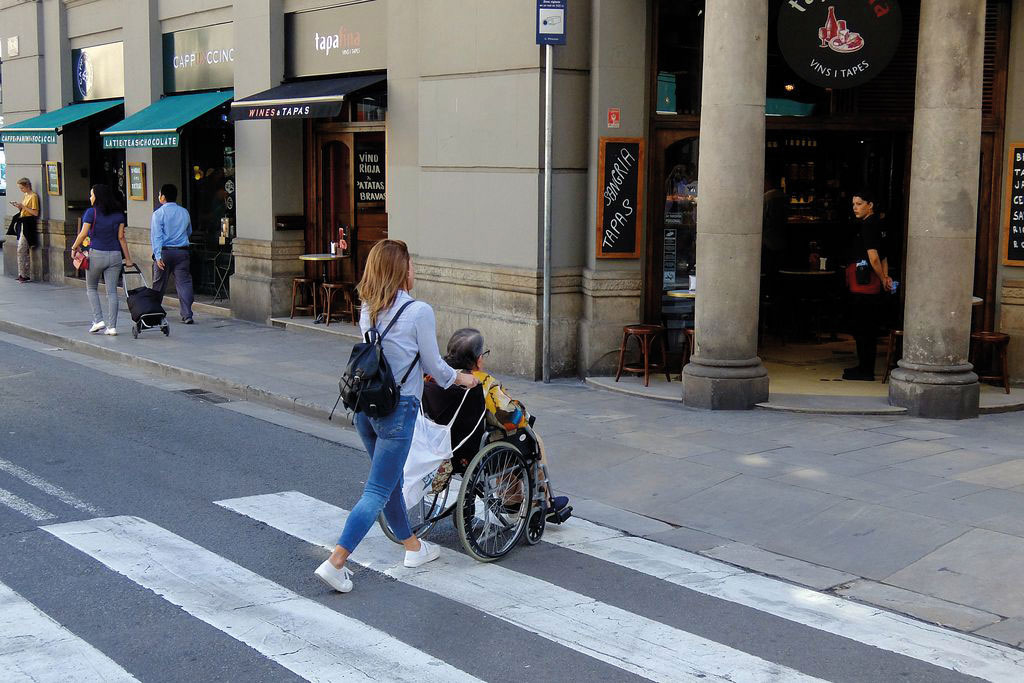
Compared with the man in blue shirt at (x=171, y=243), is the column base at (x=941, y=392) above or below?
below

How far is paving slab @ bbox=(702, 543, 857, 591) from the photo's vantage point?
22.3ft

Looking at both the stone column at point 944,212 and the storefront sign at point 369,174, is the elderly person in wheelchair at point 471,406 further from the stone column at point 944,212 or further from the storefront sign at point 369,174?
the storefront sign at point 369,174

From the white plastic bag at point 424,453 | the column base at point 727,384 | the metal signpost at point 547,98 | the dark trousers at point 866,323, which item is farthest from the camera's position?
the dark trousers at point 866,323

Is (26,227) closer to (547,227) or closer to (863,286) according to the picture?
(547,227)

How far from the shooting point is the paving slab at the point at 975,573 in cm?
647

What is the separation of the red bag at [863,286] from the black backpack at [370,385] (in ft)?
23.6

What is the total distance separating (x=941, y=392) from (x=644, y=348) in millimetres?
2945

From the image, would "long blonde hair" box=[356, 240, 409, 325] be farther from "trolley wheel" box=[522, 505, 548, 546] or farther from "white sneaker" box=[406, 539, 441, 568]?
"trolley wheel" box=[522, 505, 548, 546]

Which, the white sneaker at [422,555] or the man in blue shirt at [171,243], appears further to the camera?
the man in blue shirt at [171,243]

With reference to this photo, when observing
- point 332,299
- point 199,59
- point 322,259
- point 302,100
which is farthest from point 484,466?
point 199,59

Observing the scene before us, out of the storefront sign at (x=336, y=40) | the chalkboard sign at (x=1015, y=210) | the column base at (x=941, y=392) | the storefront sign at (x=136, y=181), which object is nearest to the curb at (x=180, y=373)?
the storefront sign at (x=136, y=181)

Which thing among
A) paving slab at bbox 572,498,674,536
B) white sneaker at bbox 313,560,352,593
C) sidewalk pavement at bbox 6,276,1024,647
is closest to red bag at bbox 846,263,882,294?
sidewalk pavement at bbox 6,276,1024,647

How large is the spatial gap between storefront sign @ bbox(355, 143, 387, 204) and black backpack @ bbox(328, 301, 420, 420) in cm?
1074

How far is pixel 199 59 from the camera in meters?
19.6
